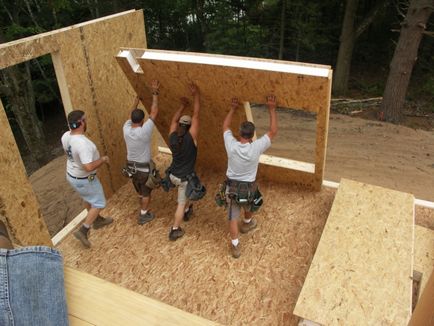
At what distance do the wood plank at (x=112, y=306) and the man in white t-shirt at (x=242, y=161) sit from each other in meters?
3.67

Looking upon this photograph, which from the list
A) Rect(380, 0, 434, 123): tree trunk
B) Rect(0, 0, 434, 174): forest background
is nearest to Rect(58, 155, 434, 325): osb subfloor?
Rect(380, 0, 434, 123): tree trunk

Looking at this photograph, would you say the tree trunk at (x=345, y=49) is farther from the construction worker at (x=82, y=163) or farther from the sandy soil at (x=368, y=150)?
the construction worker at (x=82, y=163)

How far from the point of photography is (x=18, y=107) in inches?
445

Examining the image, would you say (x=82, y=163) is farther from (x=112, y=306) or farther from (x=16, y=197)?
(x=112, y=306)

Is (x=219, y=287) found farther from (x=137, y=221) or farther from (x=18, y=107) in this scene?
(x=18, y=107)

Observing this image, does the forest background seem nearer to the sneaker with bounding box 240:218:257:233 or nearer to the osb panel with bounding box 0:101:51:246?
the osb panel with bounding box 0:101:51:246

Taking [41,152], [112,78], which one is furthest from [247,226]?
[41,152]

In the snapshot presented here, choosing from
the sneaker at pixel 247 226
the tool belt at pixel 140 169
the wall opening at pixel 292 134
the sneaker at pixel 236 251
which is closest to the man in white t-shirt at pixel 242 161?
the sneaker at pixel 236 251

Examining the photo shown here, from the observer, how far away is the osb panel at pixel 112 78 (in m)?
5.72

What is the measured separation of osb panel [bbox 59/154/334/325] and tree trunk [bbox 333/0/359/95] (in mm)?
9490

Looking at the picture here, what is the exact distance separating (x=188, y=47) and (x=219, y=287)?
17.1 metres

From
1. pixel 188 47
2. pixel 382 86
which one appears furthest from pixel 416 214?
A: pixel 188 47

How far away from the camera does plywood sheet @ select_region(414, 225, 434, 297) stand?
4961 mm

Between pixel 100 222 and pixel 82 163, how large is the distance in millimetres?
1696
